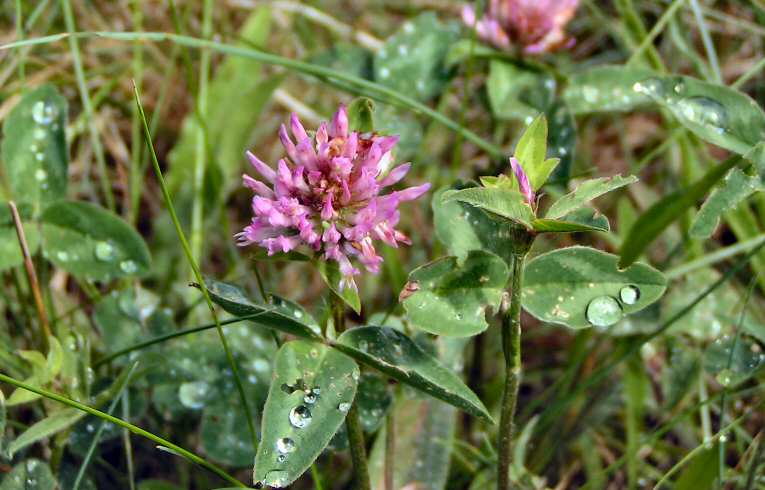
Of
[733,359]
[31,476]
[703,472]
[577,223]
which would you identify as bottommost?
[703,472]

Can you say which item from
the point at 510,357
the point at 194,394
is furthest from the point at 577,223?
the point at 194,394

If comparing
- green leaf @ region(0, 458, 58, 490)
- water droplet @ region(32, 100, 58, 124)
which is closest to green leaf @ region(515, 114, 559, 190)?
green leaf @ region(0, 458, 58, 490)

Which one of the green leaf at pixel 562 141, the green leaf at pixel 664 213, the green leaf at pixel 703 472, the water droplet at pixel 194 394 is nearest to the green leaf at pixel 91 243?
the water droplet at pixel 194 394

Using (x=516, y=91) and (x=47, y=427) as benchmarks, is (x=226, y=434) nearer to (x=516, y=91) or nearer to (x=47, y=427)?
(x=47, y=427)

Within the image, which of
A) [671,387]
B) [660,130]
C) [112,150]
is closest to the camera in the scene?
[671,387]

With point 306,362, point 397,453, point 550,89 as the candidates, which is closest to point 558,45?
point 550,89

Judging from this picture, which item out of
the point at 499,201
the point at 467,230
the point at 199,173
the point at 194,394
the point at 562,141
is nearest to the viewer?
the point at 499,201

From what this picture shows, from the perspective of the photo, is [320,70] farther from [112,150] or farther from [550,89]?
[112,150]
